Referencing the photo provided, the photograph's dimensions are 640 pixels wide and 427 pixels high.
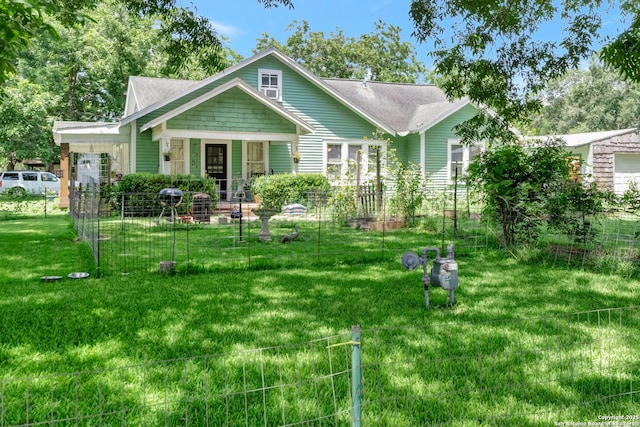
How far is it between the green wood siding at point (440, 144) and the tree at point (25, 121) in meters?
21.2

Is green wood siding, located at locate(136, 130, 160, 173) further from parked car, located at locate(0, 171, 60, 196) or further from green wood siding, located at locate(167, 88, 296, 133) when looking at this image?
parked car, located at locate(0, 171, 60, 196)

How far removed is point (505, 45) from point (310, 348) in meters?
8.36

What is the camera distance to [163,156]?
16812mm

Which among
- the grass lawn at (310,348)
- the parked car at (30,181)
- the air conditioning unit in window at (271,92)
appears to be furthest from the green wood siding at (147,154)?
the grass lawn at (310,348)

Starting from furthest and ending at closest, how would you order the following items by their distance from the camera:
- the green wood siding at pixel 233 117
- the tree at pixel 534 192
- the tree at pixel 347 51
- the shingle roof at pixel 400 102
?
the tree at pixel 347 51, the shingle roof at pixel 400 102, the green wood siding at pixel 233 117, the tree at pixel 534 192

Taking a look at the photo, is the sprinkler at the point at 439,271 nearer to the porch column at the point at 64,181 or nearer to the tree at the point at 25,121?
the porch column at the point at 64,181

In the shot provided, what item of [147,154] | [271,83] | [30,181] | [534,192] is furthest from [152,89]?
[534,192]

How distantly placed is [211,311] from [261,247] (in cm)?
366

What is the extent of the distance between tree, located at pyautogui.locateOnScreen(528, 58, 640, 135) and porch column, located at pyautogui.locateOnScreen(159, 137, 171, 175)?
35038 millimetres

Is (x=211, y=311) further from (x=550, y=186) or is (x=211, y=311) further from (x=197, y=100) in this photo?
(x=197, y=100)

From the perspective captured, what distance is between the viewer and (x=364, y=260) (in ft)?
26.1

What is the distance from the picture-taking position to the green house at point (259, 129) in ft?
56.5

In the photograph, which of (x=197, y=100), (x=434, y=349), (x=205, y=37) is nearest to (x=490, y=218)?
(x=434, y=349)

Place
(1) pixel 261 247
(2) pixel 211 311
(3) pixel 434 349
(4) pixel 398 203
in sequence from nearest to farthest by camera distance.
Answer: (3) pixel 434 349 → (2) pixel 211 311 → (1) pixel 261 247 → (4) pixel 398 203
